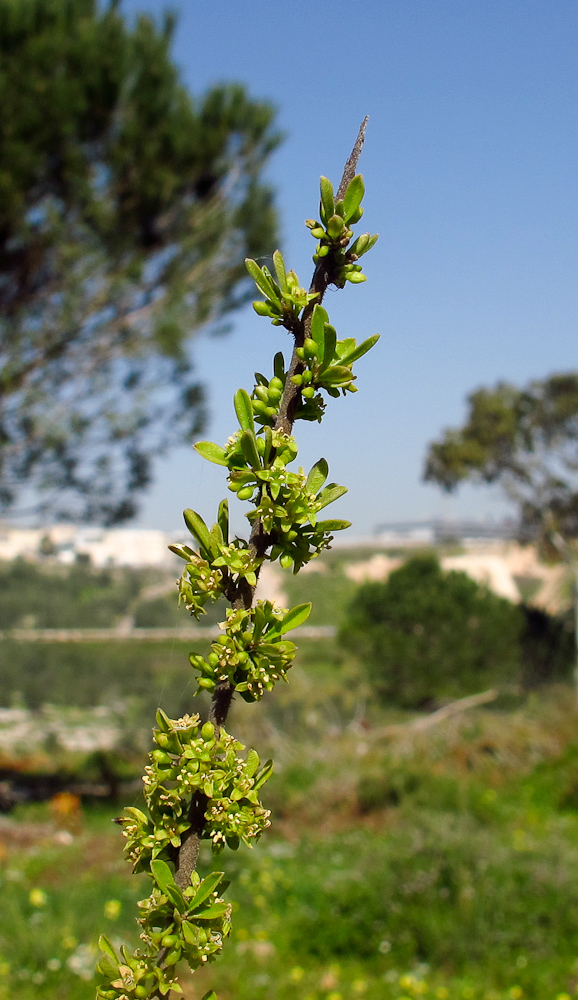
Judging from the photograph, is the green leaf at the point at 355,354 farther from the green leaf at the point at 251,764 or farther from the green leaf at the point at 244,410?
the green leaf at the point at 251,764

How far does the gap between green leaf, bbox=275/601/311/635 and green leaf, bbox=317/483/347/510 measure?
7 cm

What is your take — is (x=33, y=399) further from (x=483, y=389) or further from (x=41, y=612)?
(x=483, y=389)

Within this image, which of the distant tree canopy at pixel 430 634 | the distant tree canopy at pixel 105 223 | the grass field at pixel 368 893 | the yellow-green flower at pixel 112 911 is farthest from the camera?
the distant tree canopy at pixel 430 634

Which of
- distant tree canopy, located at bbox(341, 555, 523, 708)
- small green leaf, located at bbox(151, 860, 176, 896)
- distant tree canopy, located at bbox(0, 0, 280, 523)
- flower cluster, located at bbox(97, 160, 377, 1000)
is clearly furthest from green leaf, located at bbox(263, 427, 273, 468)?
distant tree canopy, located at bbox(341, 555, 523, 708)

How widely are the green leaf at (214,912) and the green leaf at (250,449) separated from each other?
27cm

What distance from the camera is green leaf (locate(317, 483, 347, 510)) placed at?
571mm

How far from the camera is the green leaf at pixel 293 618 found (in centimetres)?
57

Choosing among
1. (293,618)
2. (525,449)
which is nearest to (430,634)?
(525,449)

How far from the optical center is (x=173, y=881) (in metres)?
0.51

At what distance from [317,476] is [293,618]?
10 centimetres

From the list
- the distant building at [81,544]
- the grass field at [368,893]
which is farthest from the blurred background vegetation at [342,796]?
the distant building at [81,544]

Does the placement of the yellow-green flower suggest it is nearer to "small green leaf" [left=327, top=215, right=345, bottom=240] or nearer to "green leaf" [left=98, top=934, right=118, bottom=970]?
"green leaf" [left=98, top=934, right=118, bottom=970]

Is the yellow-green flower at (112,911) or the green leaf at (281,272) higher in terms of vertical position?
the green leaf at (281,272)

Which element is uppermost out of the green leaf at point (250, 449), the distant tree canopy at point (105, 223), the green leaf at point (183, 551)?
the distant tree canopy at point (105, 223)
